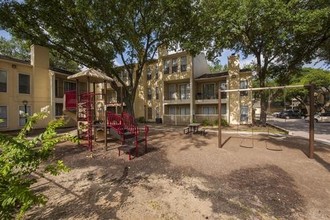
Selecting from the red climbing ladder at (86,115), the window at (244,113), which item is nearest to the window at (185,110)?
the window at (244,113)

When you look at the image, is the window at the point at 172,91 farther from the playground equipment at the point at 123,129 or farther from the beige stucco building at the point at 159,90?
the playground equipment at the point at 123,129

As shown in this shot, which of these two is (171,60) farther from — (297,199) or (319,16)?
(297,199)

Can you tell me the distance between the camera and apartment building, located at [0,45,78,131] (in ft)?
60.5

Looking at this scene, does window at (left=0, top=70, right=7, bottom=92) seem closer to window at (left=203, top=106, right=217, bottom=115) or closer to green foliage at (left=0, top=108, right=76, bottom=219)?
green foliage at (left=0, top=108, right=76, bottom=219)

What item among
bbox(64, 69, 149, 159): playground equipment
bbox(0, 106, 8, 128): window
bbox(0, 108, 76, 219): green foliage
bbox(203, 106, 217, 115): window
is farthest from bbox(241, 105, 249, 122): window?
bbox(0, 106, 8, 128): window

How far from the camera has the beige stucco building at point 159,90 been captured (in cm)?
1906

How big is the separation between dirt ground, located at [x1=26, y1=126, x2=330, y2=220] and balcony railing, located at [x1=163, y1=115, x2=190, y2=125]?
1563 centimetres

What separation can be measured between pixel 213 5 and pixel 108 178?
1533cm

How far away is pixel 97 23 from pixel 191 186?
543 inches

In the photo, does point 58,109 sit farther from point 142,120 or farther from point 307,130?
point 307,130

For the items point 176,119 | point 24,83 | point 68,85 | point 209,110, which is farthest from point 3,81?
point 209,110

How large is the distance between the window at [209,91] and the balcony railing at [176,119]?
4081 millimetres

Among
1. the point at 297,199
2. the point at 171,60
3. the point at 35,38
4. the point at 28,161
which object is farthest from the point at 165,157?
the point at 171,60

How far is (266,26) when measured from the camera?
13875mm
